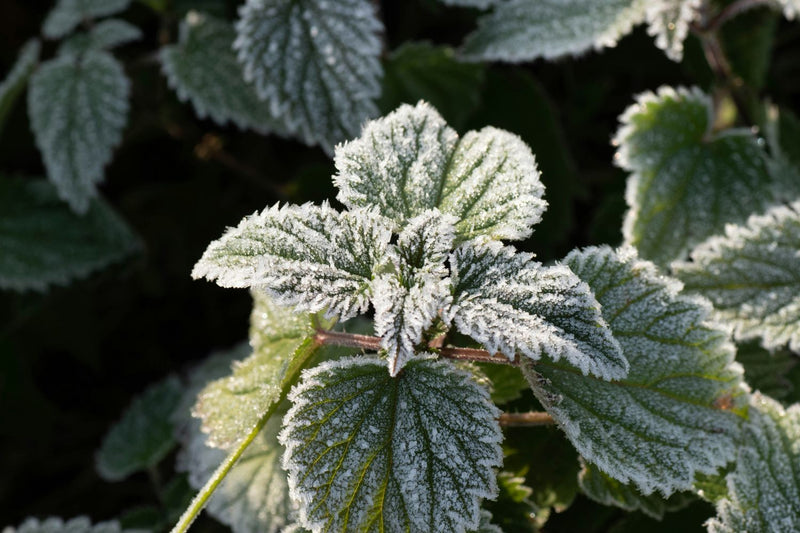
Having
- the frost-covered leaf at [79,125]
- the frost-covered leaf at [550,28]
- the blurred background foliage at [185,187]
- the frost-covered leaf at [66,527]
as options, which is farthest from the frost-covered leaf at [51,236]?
the frost-covered leaf at [550,28]

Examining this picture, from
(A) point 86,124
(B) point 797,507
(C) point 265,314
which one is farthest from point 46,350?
(B) point 797,507

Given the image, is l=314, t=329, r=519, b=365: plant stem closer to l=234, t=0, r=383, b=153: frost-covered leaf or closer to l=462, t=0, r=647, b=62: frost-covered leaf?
l=234, t=0, r=383, b=153: frost-covered leaf

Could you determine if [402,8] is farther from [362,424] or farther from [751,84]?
[362,424]

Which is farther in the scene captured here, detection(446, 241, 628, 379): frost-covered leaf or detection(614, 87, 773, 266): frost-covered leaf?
detection(614, 87, 773, 266): frost-covered leaf

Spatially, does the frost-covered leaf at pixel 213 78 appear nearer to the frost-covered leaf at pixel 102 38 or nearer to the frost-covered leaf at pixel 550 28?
the frost-covered leaf at pixel 102 38

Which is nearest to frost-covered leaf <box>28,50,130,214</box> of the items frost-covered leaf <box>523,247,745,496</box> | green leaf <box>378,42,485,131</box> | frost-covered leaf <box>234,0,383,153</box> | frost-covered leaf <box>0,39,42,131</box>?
frost-covered leaf <box>0,39,42,131</box>

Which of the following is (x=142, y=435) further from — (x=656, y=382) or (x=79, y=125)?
(x=656, y=382)
